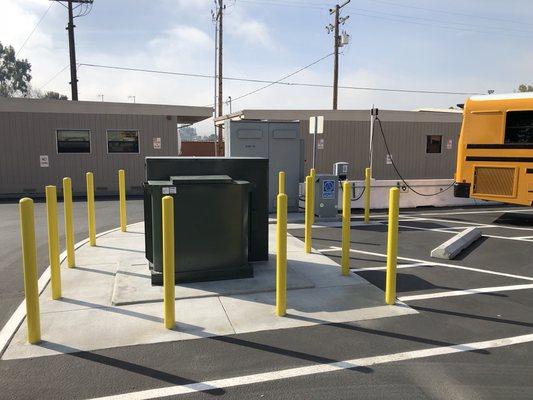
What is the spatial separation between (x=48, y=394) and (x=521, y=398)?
11.9 feet

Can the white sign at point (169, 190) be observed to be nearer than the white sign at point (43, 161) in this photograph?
Yes

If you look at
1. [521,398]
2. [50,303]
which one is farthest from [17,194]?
[521,398]

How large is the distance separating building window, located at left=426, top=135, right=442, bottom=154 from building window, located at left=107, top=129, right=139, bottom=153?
550 inches

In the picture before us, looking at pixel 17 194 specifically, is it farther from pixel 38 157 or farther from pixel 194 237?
pixel 194 237

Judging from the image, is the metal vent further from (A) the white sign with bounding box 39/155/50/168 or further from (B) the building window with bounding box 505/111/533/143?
(A) the white sign with bounding box 39/155/50/168

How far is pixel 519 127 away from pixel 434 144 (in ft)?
39.0

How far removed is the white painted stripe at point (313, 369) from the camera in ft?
11.0

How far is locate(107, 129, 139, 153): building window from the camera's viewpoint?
56.5 feet

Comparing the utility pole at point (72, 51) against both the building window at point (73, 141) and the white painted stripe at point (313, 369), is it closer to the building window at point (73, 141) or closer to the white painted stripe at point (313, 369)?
the building window at point (73, 141)

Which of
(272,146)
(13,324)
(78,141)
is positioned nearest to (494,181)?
(272,146)

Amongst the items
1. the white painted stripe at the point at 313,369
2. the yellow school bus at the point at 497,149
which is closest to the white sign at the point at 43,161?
the yellow school bus at the point at 497,149

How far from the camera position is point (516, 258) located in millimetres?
7598

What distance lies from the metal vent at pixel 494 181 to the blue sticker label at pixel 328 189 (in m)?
3.65

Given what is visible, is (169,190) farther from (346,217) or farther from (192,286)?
(346,217)
